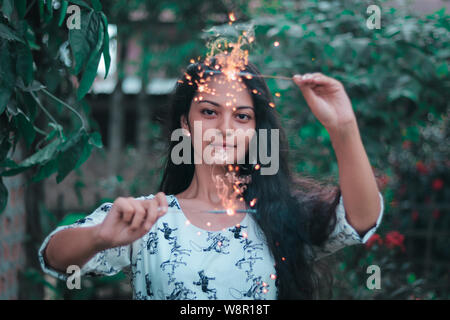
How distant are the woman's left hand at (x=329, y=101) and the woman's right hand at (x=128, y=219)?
20.6 inches

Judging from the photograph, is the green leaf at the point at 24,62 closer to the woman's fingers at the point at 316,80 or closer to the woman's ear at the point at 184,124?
the woman's ear at the point at 184,124

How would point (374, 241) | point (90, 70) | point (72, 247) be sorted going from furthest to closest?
point (374, 241)
point (90, 70)
point (72, 247)

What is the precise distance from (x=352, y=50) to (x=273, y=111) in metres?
0.98

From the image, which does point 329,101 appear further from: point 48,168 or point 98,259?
point 48,168

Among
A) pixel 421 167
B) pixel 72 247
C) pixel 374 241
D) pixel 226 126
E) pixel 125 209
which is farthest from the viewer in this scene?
pixel 421 167

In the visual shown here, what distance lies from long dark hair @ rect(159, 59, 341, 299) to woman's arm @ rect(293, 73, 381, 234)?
0.12m

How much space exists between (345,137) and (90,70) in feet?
2.60

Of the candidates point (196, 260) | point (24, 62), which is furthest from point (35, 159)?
point (196, 260)

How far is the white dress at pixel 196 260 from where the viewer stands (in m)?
1.36

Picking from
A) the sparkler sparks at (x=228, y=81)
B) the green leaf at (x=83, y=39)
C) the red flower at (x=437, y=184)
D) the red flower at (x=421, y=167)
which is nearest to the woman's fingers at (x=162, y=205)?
the sparkler sparks at (x=228, y=81)

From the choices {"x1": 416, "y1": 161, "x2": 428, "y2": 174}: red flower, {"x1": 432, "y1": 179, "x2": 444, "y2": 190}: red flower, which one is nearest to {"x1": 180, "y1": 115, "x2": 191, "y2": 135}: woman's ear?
{"x1": 416, "y1": 161, "x2": 428, "y2": 174}: red flower

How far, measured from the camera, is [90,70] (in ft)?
4.37

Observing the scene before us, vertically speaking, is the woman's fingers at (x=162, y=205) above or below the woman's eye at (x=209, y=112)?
below

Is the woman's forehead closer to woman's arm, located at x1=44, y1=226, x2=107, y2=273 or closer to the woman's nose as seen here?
the woman's nose
